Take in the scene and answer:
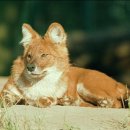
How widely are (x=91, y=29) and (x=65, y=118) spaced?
660 cm

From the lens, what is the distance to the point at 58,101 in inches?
409

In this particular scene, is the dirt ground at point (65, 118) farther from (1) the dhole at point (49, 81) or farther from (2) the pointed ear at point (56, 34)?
(2) the pointed ear at point (56, 34)

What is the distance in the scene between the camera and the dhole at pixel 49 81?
10.2m

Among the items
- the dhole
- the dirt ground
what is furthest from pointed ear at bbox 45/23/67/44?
the dirt ground

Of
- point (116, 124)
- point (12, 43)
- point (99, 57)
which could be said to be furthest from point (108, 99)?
point (12, 43)

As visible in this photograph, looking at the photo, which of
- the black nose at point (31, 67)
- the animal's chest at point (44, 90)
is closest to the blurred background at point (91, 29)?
the animal's chest at point (44, 90)

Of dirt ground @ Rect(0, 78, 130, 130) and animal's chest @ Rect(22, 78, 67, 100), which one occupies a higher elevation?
animal's chest @ Rect(22, 78, 67, 100)

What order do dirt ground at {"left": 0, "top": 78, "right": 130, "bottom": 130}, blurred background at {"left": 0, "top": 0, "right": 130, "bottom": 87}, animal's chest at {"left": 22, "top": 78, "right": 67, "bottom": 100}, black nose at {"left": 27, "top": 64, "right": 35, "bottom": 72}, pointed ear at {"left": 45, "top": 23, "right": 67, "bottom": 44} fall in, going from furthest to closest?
blurred background at {"left": 0, "top": 0, "right": 130, "bottom": 87}, pointed ear at {"left": 45, "top": 23, "right": 67, "bottom": 44}, animal's chest at {"left": 22, "top": 78, "right": 67, "bottom": 100}, black nose at {"left": 27, "top": 64, "right": 35, "bottom": 72}, dirt ground at {"left": 0, "top": 78, "right": 130, "bottom": 130}

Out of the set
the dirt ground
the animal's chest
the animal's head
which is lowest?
the dirt ground

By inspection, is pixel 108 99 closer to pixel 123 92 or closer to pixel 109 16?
pixel 123 92

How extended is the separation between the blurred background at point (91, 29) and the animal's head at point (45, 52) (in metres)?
4.35

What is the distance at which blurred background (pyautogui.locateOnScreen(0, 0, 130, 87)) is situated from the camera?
1529 cm

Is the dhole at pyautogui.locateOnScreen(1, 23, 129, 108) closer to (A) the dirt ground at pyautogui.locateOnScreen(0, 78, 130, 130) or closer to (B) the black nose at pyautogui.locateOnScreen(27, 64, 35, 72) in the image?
(B) the black nose at pyautogui.locateOnScreen(27, 64, 35, 72)

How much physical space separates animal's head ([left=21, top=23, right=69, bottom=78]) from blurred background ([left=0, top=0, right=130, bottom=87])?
4354mm
